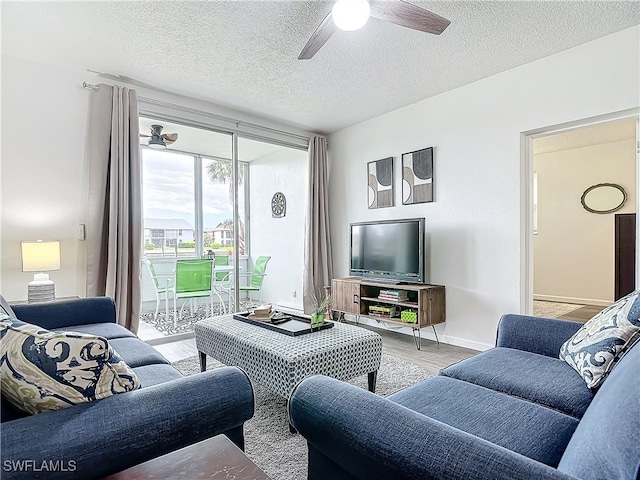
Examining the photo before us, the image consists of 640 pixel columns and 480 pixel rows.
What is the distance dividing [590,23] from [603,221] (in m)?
4.18

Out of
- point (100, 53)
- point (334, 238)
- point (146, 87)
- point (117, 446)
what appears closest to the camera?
point (117, 446)

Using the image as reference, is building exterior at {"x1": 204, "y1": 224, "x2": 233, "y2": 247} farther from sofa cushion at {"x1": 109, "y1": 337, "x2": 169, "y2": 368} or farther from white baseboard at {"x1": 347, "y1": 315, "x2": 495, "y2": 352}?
sofa cushion at {"x1": 109, "y1": 337, "x2": 169, "y2": 368}

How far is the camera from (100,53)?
115 inches

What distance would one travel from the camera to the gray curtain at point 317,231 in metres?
4.88

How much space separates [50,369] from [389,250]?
10.8 ft

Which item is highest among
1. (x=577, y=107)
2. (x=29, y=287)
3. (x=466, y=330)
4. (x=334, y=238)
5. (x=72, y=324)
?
(x=577, y=107)

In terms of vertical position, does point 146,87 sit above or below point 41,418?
above

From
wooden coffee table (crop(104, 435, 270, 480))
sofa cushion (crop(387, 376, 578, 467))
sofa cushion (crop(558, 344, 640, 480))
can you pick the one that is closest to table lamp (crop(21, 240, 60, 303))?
wooden coffee table (crop(104, 435, 270, 480))

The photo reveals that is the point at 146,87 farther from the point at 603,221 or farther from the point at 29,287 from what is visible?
the point at 603,221

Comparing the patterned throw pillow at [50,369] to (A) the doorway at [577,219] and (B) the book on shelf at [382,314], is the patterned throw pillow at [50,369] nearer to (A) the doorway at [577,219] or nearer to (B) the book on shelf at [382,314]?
(B) the book on shelf at [382,314]

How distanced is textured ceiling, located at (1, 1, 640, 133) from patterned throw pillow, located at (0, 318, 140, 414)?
2.21 meters

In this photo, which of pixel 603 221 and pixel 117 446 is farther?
pixel 603 221

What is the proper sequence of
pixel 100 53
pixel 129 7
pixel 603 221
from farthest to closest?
pixel 603 221, pixel 100 53, pixel 129 7

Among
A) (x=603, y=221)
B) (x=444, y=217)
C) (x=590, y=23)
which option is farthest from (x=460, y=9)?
(x=603, y=221)
